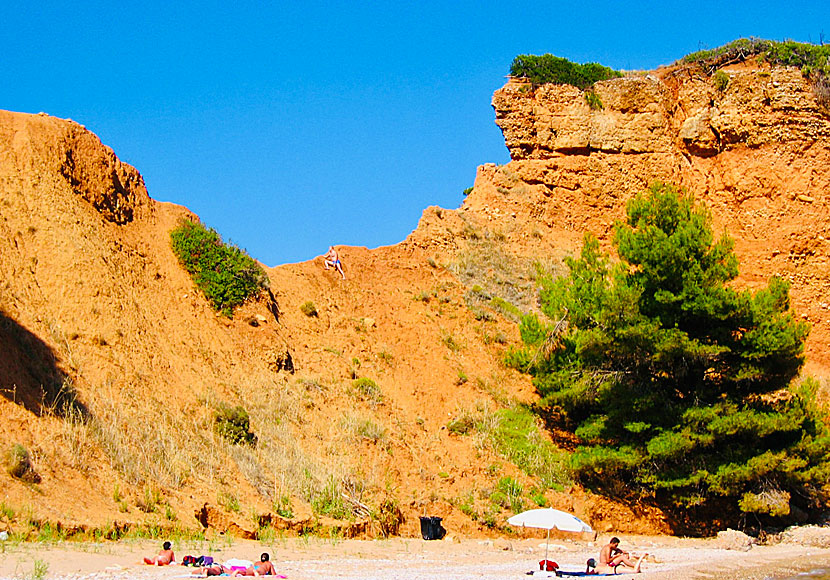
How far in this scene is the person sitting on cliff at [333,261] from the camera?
85.1 feet

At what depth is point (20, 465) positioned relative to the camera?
12.4 meters

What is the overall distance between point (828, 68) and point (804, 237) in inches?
259

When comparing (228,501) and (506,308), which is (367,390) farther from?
(506,308)

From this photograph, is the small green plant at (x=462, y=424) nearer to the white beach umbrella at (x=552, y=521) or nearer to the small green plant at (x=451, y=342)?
the small green plant at (x=451, y=342)

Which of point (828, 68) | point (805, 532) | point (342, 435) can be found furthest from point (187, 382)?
point (828, 68)

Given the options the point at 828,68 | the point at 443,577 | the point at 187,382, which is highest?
the point at 828,68

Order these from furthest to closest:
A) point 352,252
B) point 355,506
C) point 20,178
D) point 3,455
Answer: point 352,252
point 20,178
point 355,506
point 3,455

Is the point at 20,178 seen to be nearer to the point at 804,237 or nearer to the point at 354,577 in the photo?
the point at 354,577

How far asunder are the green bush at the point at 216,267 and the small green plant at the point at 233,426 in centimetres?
443

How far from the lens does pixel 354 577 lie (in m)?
11.1

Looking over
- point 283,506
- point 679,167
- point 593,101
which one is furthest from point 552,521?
point 593,101

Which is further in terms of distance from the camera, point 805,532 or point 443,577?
point 805,532

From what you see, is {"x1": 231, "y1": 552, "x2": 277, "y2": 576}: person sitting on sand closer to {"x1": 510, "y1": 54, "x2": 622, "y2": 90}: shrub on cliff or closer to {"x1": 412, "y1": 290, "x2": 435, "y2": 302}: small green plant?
{"x1": 412, "y1": 290, "x2": 435, "y2": 302}: small green plant

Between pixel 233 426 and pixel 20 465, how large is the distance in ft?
17.1
